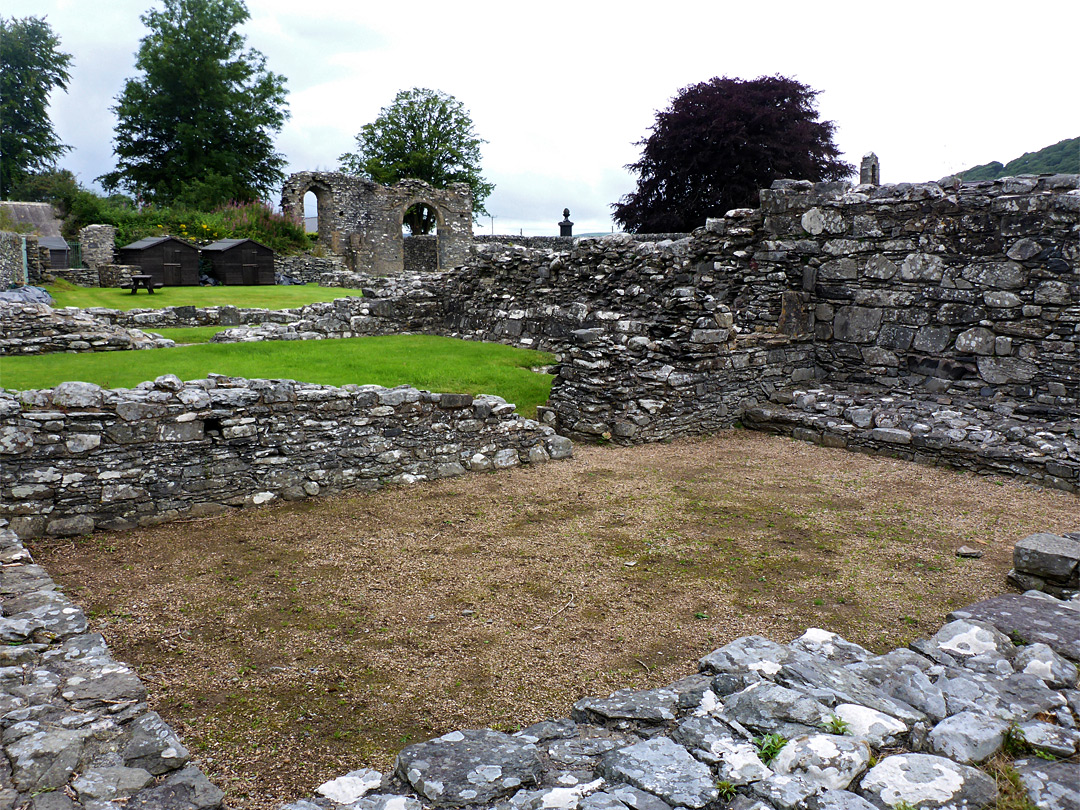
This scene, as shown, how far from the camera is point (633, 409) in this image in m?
10.3

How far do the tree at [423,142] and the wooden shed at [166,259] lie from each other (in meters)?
29.1

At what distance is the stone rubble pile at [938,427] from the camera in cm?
884

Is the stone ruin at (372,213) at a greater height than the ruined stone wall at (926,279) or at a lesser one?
greater

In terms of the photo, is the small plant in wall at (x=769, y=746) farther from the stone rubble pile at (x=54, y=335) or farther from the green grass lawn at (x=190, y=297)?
the green grass lawn at (x=190, y=297)

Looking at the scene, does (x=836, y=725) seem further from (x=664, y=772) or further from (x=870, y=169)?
(x=870, y=169)

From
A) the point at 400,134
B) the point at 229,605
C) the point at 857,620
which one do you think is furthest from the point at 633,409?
the point at 400,134

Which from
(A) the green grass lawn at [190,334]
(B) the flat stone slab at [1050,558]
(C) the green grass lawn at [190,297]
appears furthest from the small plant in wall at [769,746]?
(C) the green grass lawn at [190,297]

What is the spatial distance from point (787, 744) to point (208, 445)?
598 cm

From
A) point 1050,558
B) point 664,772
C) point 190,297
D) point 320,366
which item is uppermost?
point 190,297

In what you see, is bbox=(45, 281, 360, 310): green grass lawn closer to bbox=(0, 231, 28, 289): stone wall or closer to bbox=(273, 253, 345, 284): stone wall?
bbox=(0, 231, 28, 289): stone wall

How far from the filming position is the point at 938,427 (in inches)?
385

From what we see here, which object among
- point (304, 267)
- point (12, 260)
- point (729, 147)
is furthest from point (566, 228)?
point (12, 260)

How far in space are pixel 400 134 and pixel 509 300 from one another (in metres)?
44.5

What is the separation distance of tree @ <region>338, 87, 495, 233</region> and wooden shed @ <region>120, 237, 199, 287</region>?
2912 centimetres
